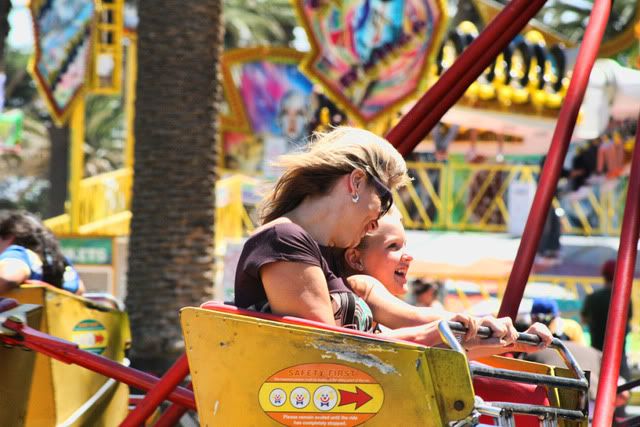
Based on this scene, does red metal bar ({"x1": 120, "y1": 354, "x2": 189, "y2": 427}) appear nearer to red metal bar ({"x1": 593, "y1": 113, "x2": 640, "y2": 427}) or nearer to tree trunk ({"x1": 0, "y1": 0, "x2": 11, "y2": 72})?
red metal bar ({"x1": 593, "y1": 113, "x2": 640, "y2": 427})

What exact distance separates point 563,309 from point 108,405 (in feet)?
32.7

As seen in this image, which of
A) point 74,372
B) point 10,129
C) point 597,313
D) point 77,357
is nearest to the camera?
point 77,357

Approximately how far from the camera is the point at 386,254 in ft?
10.8

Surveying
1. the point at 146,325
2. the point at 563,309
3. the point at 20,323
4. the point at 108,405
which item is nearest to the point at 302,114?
the point at 563,309

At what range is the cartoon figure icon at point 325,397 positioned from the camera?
2557mm

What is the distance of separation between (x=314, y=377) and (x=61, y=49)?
45.8 feet

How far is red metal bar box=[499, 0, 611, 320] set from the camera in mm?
3479

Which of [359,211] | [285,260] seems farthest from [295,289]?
[359,211]

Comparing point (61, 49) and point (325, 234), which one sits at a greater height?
point (61, 49)

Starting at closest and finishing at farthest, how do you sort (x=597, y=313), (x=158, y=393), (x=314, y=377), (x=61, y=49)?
(x=314, y=377)
(x=158, y=393)
(x=597, y=313)
(x=61, y=49)

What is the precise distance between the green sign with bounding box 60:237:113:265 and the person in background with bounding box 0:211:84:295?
409 inches

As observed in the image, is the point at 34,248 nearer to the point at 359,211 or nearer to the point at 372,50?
the point at 359,211

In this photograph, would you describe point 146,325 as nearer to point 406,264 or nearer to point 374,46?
point 374,46

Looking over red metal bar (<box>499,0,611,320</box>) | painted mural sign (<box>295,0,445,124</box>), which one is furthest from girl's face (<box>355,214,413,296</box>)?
painted mural sign (<box>295,0,445,124</box>)
